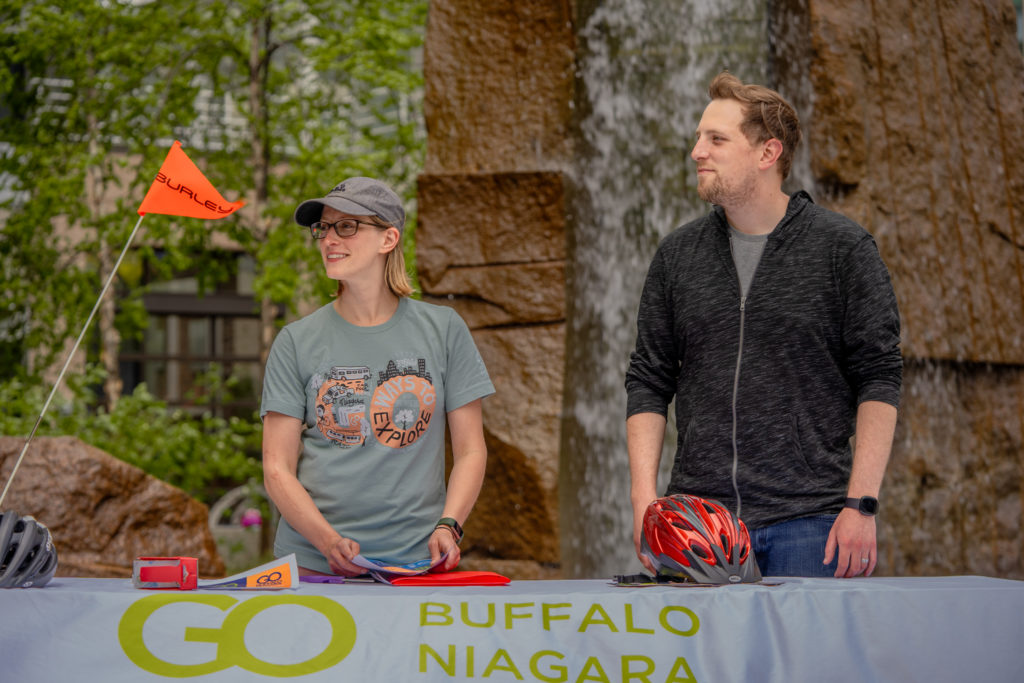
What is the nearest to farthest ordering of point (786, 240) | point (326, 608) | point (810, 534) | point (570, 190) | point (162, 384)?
1. point (326, 608)
2. point (810, 534)
3. point (786, 240)
4. point (570, 190)
5. point (162, 384)

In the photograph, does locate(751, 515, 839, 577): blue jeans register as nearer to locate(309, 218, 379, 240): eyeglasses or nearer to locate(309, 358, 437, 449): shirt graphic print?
locate(309, 358, 437, 449): shirt graphic print

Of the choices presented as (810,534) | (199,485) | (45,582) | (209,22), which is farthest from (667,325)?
(209,22)

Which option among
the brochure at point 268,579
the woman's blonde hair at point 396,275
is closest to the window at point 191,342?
the woman's blonde hair at point 396,275

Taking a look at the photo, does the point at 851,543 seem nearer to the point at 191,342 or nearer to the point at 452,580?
the point at 452,580

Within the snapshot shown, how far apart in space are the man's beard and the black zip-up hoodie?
0.40 ft

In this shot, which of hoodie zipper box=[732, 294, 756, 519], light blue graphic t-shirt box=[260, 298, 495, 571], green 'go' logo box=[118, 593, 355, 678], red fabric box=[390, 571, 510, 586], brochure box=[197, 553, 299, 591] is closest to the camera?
green 'go' logo box=[118, 593, 355, 678]

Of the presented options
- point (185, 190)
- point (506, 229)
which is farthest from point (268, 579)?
point (506, 229)

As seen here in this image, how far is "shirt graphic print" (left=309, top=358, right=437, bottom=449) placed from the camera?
2.83 metres

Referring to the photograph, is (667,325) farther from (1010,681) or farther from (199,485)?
(199,485)

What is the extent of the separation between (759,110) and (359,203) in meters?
1.03

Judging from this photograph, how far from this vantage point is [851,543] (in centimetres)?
254

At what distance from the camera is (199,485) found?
11.0m

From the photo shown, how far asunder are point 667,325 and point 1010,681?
3.82 feet

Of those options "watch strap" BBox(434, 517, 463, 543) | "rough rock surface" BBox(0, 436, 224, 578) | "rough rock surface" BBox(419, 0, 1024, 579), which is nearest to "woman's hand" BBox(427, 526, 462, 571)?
"watch strap" BBox(434, 517, 463, 543)
